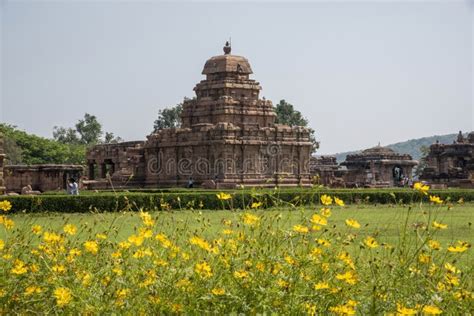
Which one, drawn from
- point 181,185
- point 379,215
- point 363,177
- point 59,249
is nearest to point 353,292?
point 59,249

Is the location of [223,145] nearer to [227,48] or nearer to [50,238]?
[227,48]

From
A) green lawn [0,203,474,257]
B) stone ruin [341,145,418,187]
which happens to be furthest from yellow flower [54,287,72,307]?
stone ruin [341,145,418,187]

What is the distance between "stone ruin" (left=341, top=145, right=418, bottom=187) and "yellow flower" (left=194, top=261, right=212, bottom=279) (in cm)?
5465

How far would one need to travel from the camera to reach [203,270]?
605cm

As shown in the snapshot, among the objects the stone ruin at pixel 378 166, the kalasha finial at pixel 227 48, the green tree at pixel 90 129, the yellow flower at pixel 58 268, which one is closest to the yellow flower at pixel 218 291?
the yellow flower at pixel 58 268

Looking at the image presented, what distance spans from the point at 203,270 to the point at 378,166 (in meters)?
57.9

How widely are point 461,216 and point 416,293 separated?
16.5m

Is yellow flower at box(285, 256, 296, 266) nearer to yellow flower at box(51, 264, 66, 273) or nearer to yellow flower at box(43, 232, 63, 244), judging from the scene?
yellow flower at box(51, 264, 66, 273)

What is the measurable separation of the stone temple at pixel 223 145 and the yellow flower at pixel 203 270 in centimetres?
3240

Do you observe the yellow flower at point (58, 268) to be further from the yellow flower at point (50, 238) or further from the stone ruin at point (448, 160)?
the stone ruin at point (448, 160)

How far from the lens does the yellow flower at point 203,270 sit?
236 inches

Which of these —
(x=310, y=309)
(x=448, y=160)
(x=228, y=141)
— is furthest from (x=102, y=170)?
(x=310, y=309)

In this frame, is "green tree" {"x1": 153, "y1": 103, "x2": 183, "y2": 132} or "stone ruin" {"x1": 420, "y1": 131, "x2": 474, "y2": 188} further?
"green tree" {"x1": 153, "y1": 103, "x2": 183, "y2": 132}

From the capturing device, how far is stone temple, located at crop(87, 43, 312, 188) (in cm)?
4172
